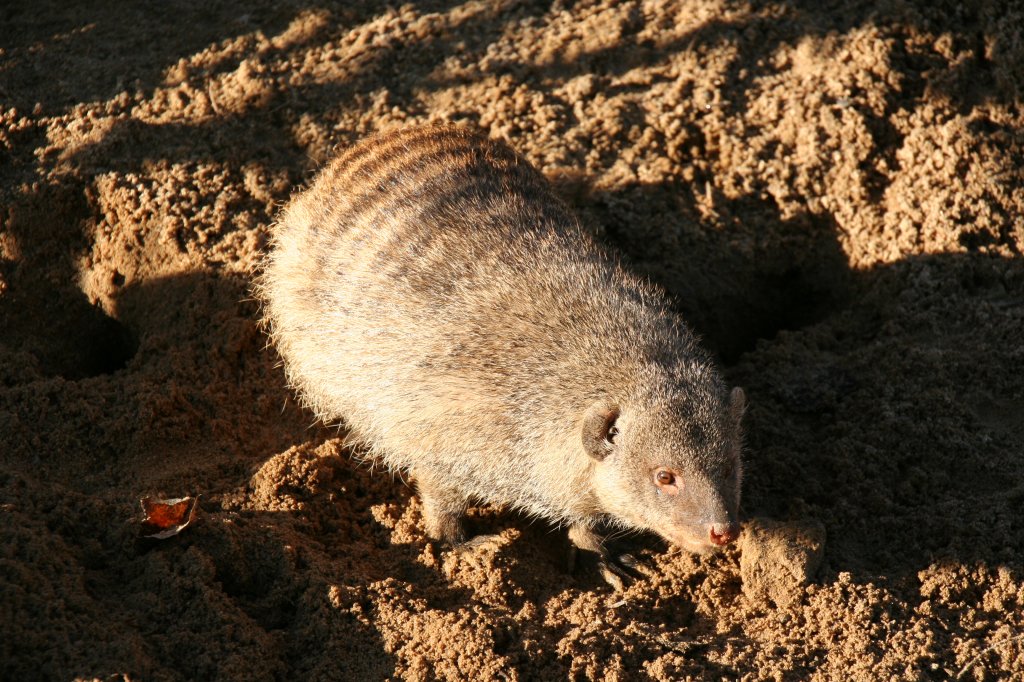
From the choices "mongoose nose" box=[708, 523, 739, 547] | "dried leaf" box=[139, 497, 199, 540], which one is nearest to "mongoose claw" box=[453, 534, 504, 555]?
"mongoose nose" box=[708, 523, 739, 547]

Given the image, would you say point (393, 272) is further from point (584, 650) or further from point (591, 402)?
point (584, 650)

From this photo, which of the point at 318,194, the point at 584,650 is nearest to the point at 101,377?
the point at 318,194

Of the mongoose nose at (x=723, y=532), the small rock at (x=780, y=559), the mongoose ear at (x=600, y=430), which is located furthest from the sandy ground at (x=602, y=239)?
the mongoose ear at (x=600, y=430)

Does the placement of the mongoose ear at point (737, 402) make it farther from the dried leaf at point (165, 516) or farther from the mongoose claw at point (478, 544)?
the dried leaf at point (165, 516)

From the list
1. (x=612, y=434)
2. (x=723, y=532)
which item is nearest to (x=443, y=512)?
(x=612, y=434)

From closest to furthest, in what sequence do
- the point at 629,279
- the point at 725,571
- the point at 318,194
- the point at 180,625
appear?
the point at 180,625, the point at 725,571, the point at 629,279, the point at 318,194

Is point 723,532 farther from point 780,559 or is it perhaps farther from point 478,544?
point 478,544
